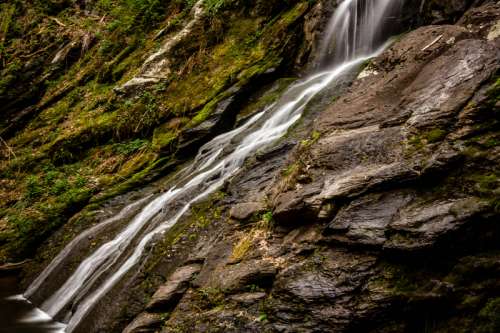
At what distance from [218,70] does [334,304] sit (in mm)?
8305

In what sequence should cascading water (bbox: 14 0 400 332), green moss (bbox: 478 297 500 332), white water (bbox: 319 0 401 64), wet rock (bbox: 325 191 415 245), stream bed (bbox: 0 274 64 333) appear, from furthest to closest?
white water (bbox: 319 0 401 64) < cascading water (bbox: 14 0 400 332) < stream bed (bbox: 0 274 64 333) < wet rock (bbox: 325 191 415 245) < green moss (bbox: 478 297 500 332)

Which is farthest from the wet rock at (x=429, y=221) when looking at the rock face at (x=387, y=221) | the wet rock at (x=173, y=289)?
the wet rock at (x=173, y=289)

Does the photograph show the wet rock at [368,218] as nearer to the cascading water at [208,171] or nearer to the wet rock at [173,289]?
the wet rock at [173,289]

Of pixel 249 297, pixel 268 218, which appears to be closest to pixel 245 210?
pixel 268 218

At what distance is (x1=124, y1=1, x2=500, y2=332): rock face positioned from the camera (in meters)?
3.51

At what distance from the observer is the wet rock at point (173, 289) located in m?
5.14

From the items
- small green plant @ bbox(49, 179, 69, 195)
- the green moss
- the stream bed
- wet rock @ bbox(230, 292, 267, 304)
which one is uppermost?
small green plant @ bbox(49, 179, 69, 195)

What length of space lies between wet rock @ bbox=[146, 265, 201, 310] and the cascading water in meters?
1.44

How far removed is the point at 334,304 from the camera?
3.81 m

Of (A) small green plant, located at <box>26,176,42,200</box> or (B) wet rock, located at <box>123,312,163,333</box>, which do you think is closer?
(B) wet rock, located at <box>123,312,163,333</box>

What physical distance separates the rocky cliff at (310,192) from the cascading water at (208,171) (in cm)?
44

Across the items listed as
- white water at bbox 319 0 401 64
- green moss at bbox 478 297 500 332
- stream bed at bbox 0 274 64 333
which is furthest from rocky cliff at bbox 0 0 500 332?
stream bed at bbox 0 274 64 333

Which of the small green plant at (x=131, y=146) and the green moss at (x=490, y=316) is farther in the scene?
the small green plant at (x=131, y=146)

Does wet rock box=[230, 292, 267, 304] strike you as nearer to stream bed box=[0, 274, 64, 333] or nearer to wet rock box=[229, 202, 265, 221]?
wet rock box=[229, 202, 265, 221]
